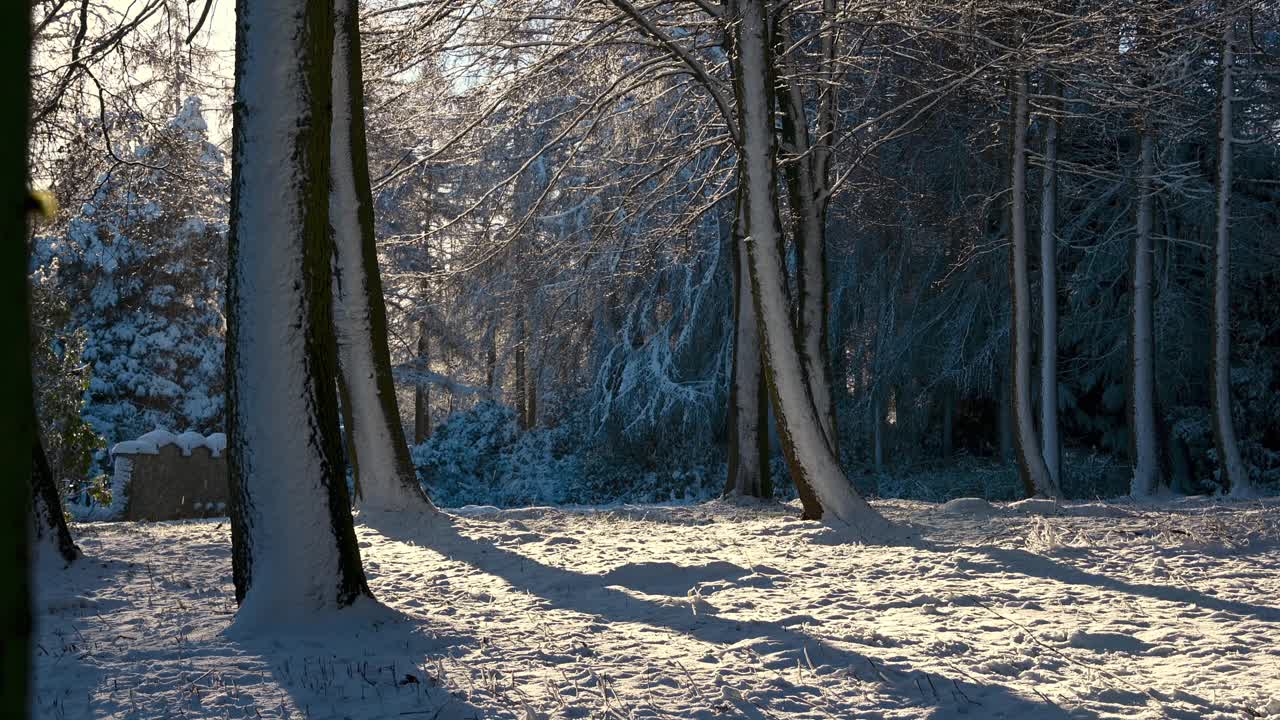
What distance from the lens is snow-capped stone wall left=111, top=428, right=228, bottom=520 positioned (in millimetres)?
14305

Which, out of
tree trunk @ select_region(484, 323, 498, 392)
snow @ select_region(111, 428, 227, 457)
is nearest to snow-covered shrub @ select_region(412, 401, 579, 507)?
tree trunk @ select_region(484, 323, 498, 392)

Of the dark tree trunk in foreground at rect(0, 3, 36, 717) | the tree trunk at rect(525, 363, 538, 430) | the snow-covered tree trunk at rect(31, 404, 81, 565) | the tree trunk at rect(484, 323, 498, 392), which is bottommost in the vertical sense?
the snow-covered tree trunk at rect(31, 404, 81, 565)

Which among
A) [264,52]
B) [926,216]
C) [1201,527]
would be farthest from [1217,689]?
[926,216]

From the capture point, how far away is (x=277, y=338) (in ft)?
16.5

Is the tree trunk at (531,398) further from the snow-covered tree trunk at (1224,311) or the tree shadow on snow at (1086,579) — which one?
the tree shadow on snow at (1086,579)

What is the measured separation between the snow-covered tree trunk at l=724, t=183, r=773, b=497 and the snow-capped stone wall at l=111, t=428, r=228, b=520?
8.23 m

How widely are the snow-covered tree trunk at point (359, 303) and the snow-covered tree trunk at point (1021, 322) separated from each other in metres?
8.23

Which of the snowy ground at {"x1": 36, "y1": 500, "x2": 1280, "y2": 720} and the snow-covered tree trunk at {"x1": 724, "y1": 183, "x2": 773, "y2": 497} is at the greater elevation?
the snow-covered tree trunk at {"x1": 724, "y1": 183, "x2": 773, "y2": 497}

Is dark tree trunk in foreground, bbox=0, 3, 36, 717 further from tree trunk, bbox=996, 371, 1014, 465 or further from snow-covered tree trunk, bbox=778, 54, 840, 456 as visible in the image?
tree trunk, bbox=996, 371, 1014, 465

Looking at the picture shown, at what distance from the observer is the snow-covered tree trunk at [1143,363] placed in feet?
47.9

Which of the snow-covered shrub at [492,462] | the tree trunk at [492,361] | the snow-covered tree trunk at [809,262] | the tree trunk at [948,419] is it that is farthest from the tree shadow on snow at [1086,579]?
the tree trunk at [492,361]

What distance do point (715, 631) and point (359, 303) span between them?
16.7 ft

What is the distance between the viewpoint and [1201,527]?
25.2 ft

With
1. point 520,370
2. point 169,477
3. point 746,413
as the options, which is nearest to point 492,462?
point 520,370
